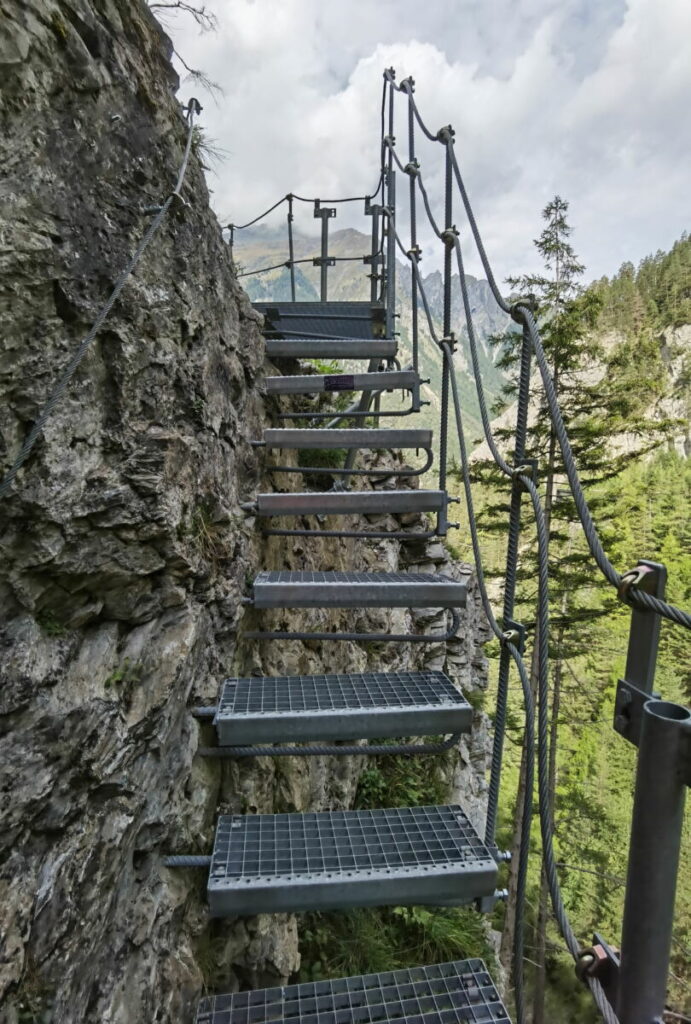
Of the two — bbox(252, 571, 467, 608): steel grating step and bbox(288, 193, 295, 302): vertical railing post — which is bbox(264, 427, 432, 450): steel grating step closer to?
bbox(252, 571, 467, 608): steel grating step

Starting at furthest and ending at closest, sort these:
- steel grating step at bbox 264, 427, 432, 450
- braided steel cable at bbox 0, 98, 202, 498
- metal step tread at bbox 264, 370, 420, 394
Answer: metal step tread at bbox 264, 370, 420, 394, steel grating step at bbox 264, 427, 432, 450, braided steel cable at bbox 0, 98, 202, 498

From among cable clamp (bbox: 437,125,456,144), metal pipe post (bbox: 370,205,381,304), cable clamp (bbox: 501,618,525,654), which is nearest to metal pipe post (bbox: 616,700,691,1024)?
cable clamp (bbox: 501,618,525,654)

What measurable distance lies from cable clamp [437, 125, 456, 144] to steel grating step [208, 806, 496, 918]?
3.37 metres

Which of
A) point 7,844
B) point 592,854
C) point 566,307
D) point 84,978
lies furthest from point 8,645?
point 592,854

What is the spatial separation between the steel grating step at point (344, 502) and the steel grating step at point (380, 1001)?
1.74 m

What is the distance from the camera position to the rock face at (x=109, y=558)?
1.35 m

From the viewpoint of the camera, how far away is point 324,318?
417 centimetres

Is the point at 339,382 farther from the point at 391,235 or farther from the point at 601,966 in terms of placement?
the point at 601,966

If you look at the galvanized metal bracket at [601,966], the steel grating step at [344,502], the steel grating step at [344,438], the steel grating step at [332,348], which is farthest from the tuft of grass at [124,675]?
the steel grating step at [332,348]

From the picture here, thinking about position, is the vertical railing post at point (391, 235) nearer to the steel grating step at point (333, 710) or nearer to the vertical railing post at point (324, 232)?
the vertical railing post at point (324, 232)

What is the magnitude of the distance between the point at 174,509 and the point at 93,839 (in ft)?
3.29

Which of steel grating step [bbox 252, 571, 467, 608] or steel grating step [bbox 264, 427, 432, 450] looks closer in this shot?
steel grating step [bbox 252, 571, 467, 608]

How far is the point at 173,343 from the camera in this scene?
6.87 feet

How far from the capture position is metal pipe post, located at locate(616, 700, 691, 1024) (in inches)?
30.0
